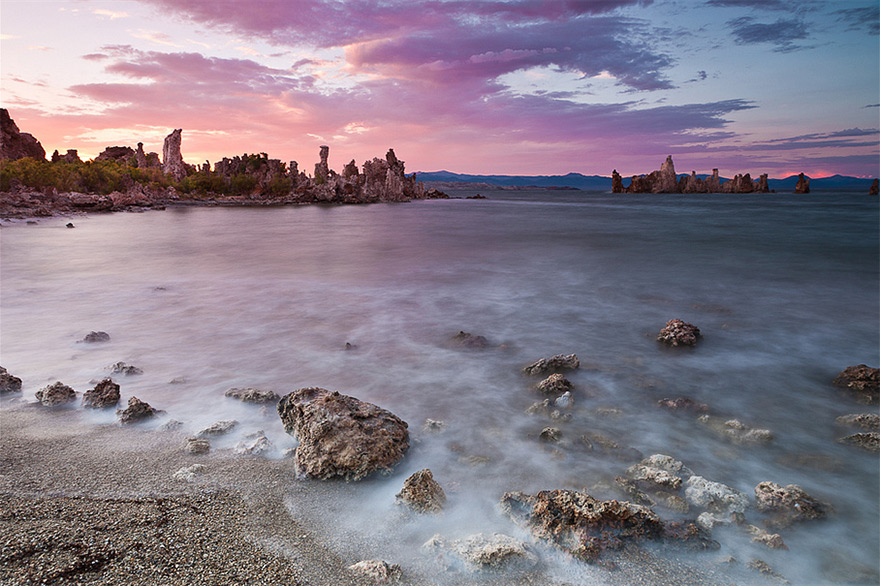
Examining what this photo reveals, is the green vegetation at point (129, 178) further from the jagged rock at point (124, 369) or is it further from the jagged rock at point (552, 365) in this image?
the jagged rock at point (552, 365)

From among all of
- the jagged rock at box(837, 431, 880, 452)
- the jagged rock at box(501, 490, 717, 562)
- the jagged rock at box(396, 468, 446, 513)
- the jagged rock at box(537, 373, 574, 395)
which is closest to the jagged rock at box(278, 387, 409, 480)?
the jagged rock at box(396, 468, 446, 513)

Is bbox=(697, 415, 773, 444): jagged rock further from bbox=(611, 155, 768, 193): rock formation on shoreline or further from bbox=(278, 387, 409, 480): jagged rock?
bbox=(611, 155, 768, 193): rock formation on shoreline

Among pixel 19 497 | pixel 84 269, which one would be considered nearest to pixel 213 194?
pixel 84 269

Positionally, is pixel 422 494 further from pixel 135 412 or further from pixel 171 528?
pixel 135 412

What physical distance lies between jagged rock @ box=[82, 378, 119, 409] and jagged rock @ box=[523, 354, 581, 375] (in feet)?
15.0

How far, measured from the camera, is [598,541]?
2.71 metres

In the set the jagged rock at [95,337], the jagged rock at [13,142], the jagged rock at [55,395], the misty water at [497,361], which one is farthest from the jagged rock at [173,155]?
the jagged rock at [55,395]

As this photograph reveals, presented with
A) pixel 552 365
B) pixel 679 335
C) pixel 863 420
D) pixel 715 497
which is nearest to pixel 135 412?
pixel 552 365

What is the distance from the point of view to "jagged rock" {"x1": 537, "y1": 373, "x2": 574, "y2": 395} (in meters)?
4.96

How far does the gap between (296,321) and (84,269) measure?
373 inches

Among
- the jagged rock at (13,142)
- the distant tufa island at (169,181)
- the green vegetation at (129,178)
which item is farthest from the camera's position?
the jagged rock at (13,142)

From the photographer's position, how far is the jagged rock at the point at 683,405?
468 cm

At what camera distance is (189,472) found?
11.1 ft

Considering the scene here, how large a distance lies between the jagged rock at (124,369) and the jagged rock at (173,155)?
9979cm
